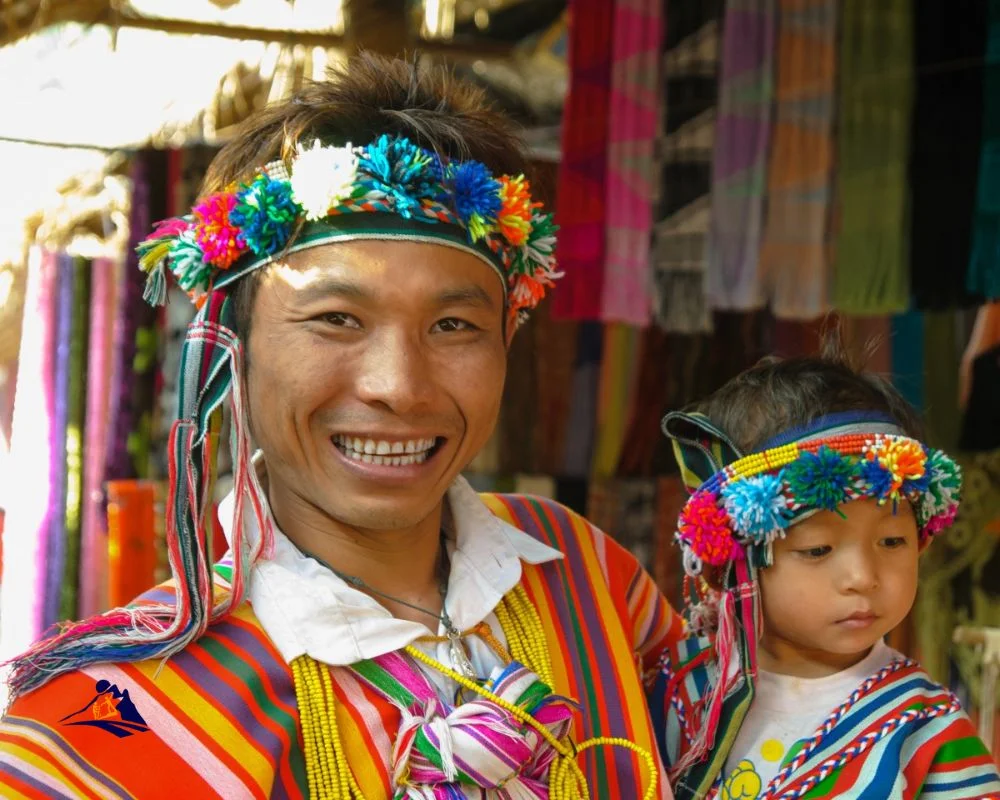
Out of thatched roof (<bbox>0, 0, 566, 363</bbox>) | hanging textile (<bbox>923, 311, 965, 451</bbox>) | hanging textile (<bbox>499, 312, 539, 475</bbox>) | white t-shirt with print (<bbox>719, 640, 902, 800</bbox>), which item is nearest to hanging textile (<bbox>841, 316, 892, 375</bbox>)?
hanging textile (<bbox>923, 311, 965, 451</bbox>)

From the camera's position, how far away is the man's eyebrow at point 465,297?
1874mm

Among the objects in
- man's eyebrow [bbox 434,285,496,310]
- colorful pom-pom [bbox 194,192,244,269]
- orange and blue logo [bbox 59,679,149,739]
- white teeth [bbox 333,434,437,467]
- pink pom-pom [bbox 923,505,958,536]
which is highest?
colorful pom-pom [bbox 194,192,244,269]

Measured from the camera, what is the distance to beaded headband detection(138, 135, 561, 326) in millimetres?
1854

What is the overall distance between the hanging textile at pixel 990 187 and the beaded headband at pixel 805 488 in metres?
1.79

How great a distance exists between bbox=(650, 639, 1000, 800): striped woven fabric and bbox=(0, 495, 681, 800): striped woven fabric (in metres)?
0.28

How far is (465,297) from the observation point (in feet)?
6.24

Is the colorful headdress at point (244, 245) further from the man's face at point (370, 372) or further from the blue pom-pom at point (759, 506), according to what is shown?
the blue pom-pom at point (759, 506)

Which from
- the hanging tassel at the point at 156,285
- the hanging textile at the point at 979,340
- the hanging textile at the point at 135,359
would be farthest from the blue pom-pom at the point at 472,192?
the hanging textile at the point at 135,359

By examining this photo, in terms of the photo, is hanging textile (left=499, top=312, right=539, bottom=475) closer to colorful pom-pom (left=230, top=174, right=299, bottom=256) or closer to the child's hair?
the child's hair

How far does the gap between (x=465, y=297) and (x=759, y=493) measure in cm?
71

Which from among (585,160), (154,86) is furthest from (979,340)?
(154,86)

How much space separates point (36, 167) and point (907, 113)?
480 cm

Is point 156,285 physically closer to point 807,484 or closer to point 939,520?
point 807,484

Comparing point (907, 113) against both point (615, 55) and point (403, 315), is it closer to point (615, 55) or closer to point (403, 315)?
point (615, 55)
